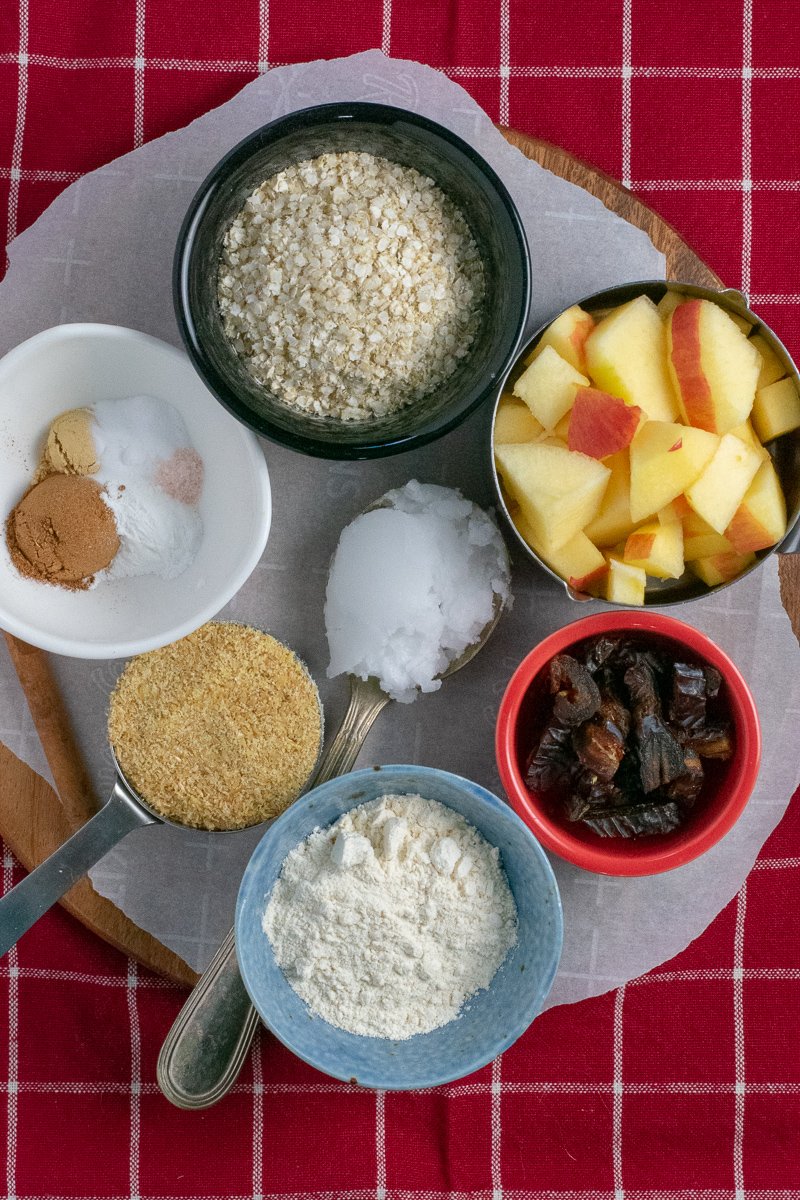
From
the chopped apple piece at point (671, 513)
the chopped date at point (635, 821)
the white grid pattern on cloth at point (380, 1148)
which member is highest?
the chopped apple piece at point (671, 513)

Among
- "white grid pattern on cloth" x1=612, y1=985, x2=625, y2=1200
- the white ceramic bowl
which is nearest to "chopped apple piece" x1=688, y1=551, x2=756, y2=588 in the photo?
the white ceramic bowl

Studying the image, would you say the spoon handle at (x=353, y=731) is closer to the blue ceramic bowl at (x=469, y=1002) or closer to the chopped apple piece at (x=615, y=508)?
the blue ceramic bowl at (x=469, y=1002)

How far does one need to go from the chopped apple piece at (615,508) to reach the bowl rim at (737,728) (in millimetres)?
98

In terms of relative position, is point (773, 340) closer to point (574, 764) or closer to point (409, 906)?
point (574, 764)

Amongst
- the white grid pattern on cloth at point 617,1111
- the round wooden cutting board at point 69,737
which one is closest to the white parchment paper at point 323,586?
the round wooden cutting board at point 69,737

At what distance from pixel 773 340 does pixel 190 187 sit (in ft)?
2.59

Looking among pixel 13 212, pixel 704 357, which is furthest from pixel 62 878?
pixel 704 357

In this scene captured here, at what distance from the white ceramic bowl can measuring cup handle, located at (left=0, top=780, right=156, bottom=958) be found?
231 millimetres

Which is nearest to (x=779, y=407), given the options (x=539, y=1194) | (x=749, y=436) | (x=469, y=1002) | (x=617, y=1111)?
(x=749, y=436)

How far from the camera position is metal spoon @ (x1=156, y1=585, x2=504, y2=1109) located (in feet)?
4.43

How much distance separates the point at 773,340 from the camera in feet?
3.97

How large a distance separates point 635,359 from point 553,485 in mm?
177

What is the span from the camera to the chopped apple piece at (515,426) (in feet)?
4.07

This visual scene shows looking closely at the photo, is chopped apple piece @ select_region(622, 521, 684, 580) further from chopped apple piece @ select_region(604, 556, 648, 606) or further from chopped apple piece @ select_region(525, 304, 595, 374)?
chopped apple piece @ select_region(525, 304, 595, 374)
